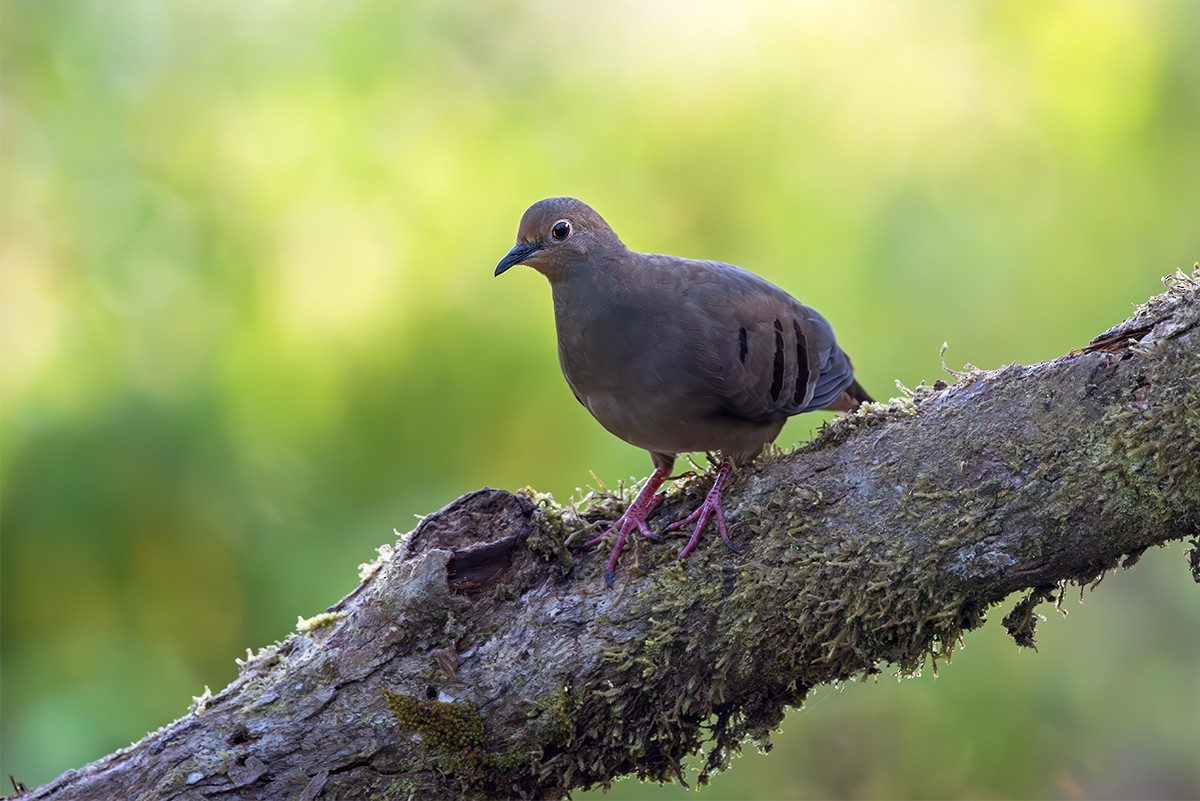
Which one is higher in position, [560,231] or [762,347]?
[560,231]

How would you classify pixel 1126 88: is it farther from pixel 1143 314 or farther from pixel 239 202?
pixel 239 202

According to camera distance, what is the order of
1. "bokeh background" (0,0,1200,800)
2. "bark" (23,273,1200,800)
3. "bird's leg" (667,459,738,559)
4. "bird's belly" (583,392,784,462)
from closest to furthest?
"bark" (23,273,1200,800) < "bird's leg" (667,459,738,559) < "bird's belly" (583,392,784,462) < "bokeh background" (0,0,1200,800)

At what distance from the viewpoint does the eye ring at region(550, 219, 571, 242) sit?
404 centimetres

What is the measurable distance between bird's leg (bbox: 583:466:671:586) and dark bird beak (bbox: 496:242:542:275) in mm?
953

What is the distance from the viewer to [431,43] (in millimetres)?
6891

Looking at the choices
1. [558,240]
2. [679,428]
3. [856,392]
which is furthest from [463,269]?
[679,428]

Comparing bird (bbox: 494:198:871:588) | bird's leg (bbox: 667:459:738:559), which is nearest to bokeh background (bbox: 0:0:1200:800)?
bird (bbox: 494:198:871:588)

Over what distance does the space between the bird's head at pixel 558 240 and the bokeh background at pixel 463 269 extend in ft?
6.41

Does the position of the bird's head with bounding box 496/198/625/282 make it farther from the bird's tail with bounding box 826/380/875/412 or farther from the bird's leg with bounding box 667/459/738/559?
the bird's tail with bounding box 826/380/875/412

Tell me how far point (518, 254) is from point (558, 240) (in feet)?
0.54

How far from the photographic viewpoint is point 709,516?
3.26 metres

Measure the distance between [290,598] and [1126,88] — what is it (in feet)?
18.2

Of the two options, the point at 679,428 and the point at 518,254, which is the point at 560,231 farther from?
the point at 679,428

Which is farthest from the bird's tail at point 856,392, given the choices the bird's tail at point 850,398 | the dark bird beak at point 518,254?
the dark bird beak at point 518,254
